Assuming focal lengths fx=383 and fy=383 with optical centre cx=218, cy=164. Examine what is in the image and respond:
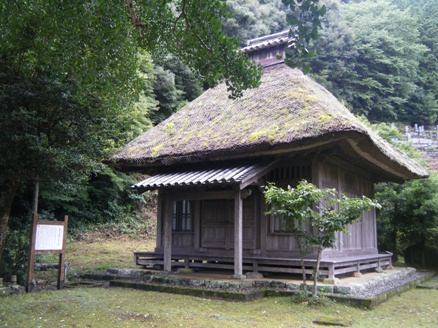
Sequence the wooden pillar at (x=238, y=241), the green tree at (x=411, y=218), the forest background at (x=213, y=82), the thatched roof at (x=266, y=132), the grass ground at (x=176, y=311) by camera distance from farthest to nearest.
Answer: the green tree at (x=411, y=218) < the forest background at (x=213, y=82) < the wooden pillar at (x=238, y=241) < the thatched roof at (x=266, y=132) < the grass ground at (x=176, y=311)

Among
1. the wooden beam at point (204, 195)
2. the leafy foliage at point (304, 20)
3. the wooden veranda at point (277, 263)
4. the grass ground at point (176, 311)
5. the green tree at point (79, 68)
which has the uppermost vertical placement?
the green tree at point (79, 68)

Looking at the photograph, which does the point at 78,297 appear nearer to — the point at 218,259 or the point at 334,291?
the point at 218,259

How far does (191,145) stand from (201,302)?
4131 millimetres

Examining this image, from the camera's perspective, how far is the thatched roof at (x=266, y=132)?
8.05m

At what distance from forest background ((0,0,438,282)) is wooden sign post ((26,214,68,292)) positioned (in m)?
0.74

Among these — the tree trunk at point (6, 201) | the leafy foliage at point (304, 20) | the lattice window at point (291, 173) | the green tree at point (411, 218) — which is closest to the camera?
the leafy foliage at point (304, 20)

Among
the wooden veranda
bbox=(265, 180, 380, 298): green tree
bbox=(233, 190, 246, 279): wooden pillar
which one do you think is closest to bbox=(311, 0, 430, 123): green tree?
the wooden veranda

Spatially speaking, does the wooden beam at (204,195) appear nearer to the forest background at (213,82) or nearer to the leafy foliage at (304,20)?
the forest background at (213,82)

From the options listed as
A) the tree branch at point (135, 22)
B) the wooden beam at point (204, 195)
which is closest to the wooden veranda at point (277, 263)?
the wooden beam at point (204, 195)

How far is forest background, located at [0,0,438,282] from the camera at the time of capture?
8438mm

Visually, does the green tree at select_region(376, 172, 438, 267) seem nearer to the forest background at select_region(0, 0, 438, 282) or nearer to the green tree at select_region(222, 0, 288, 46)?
the forest background at select_region(0, 0, 438, 282)

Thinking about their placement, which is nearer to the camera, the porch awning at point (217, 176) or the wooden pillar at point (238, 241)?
the porch awning at point (217, 176)

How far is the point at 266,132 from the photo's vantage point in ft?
28.5

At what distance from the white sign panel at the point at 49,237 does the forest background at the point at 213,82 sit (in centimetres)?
78
